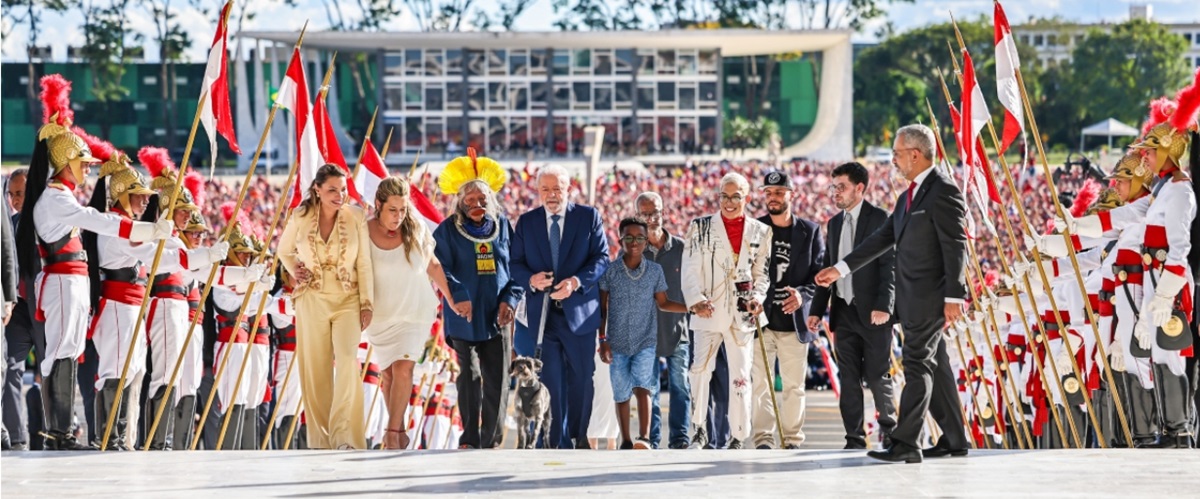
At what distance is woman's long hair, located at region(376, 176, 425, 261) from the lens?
411 inches

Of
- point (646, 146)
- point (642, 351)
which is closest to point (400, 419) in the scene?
point (642, 351)

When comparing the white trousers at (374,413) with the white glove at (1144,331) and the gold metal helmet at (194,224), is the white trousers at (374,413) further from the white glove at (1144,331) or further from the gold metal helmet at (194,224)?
the white glove at (1144,331)

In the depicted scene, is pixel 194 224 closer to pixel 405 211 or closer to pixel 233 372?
pixel 405 211

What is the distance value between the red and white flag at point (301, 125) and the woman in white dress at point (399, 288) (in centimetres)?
99

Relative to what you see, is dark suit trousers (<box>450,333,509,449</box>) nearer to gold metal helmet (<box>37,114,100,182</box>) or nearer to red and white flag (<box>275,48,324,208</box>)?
red and white flag (<box>275,48,324,208</box>)

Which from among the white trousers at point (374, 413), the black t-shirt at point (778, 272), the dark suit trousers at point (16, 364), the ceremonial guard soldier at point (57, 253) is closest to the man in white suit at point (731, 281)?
the black t-shirt at point (778, 272)

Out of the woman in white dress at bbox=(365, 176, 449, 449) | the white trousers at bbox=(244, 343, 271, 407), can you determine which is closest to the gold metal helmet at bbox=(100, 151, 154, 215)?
the woman in white dress at bbox=(365, 176, 449, 449)

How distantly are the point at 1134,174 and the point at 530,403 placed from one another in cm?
388

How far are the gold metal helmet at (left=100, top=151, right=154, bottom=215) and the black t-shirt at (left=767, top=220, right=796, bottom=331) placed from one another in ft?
12.3

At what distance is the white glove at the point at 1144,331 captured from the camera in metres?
10.9

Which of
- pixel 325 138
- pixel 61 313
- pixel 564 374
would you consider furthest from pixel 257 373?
pixel 564 374

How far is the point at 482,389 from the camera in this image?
11.1m

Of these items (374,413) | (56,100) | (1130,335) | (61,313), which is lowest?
(374,413)

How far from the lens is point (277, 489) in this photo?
843 centimetres
